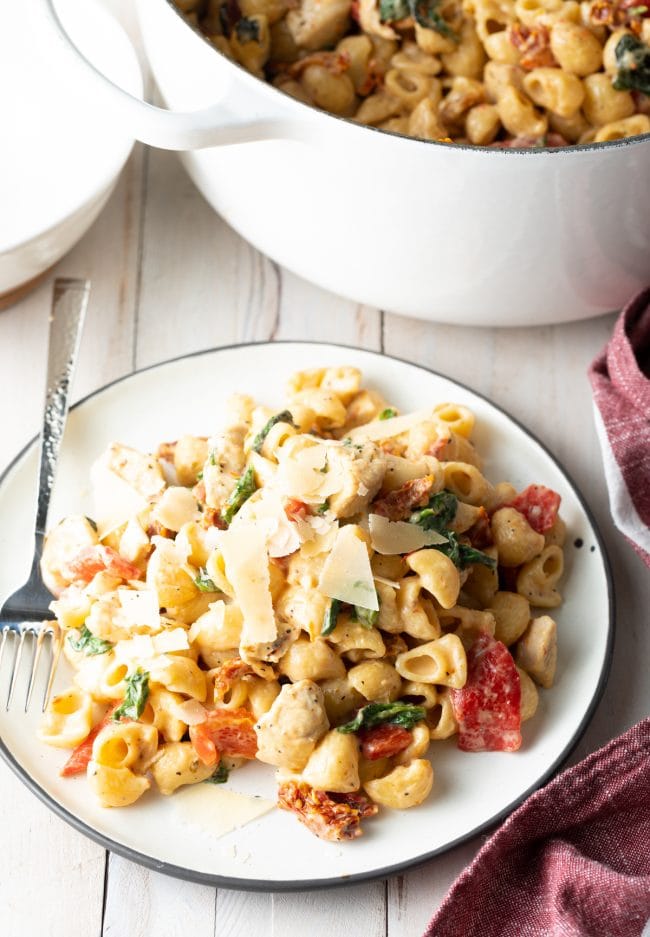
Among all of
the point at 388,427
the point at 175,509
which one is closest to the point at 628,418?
the point at 388,427

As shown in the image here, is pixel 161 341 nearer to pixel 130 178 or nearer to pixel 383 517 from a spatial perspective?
pixel 130 178

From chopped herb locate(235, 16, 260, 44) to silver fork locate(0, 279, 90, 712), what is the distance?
448mm

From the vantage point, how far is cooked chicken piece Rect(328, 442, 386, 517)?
1.52 meters

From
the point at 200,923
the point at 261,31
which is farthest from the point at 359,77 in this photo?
the point at 200,923

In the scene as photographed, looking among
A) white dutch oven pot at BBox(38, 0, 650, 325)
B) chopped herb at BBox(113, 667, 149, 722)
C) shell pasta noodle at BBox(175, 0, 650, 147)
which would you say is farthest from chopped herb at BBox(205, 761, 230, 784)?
shell pasta noodle at BBox(175, 0, 650, 147)

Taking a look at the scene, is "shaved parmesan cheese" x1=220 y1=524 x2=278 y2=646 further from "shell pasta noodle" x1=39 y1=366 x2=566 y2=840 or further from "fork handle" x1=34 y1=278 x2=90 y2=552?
"fork handle" x1=34 y1=278 x2=90 y2=552

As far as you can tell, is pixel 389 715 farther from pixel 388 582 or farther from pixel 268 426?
pixel 268 426

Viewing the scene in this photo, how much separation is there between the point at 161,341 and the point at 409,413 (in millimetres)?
468

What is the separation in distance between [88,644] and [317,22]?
1025mm

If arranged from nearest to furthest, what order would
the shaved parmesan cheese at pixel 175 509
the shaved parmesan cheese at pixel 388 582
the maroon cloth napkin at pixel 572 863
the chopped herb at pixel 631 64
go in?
the maroon cloth napkin at pixel 572 863, the shaved parmesan cheese at pixel 388 582, the shaved parmesan cheese at pixel 175 509, the chopped herb at pixel 631 64

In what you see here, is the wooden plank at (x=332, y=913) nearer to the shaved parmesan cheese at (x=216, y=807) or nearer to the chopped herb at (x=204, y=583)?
the shaved parmesan cheese at (x=216, y=807)

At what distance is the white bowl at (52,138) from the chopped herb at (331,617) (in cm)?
78

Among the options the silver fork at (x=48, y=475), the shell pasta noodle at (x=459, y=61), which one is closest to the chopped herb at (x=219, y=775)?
the silver fork at (x=48, y=475)

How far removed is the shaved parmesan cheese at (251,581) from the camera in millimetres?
1488
